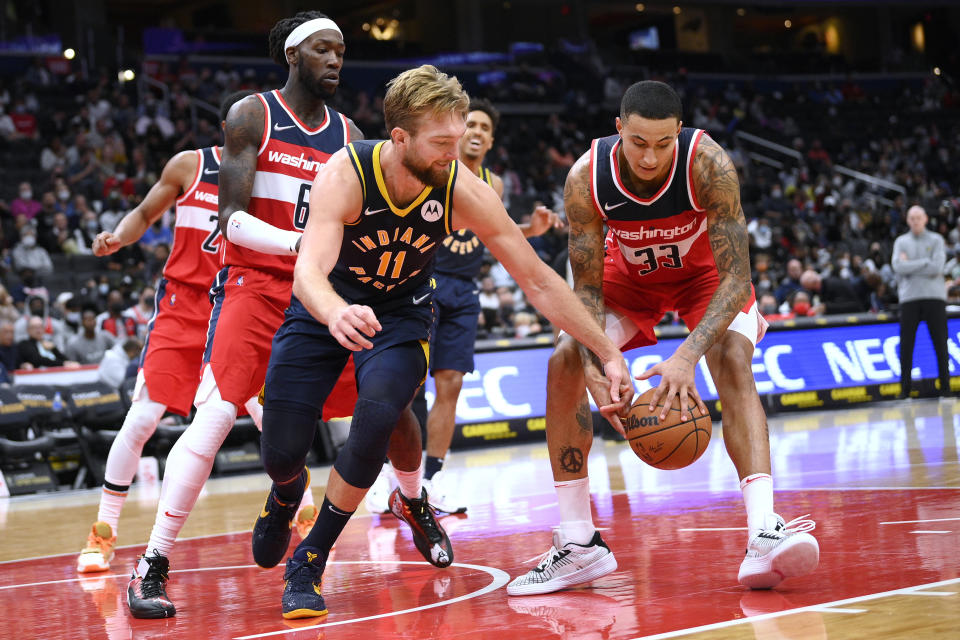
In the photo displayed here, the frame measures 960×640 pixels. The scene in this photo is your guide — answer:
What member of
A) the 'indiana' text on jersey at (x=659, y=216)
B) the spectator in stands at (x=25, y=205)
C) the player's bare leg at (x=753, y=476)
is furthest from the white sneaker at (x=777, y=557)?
the spectator in stands at (x=25, y=205)

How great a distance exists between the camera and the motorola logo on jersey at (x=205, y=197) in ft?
19.9

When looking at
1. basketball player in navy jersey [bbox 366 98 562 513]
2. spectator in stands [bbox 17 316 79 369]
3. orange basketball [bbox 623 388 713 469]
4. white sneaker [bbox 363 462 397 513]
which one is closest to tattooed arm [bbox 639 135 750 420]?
orange basketball [bbox 623 388 713 469]

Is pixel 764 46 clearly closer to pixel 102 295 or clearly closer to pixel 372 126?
pixel 372 126

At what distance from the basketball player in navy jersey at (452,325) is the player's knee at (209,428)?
2.30 meters

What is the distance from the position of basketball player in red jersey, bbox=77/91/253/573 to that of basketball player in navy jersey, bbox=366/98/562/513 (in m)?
1.24

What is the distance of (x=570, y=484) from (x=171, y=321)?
240 cm

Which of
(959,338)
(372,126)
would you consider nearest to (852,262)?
(959,338)

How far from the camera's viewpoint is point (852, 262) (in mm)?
20094

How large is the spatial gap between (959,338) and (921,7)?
90.6 feet

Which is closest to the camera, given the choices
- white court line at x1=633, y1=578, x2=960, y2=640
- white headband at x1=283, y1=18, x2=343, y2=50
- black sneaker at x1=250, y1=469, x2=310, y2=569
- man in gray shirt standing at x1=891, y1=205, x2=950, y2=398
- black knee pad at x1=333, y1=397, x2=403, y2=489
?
white court line at x1=633, y1=578, x2=960, y2=640

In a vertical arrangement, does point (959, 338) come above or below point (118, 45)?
below

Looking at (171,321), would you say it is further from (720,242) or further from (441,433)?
(720,242)

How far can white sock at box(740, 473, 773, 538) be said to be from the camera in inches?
167

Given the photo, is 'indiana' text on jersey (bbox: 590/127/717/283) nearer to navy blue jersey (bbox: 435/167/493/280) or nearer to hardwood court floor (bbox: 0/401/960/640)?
hardwood court floor (bbox: 0/401/960/640)
